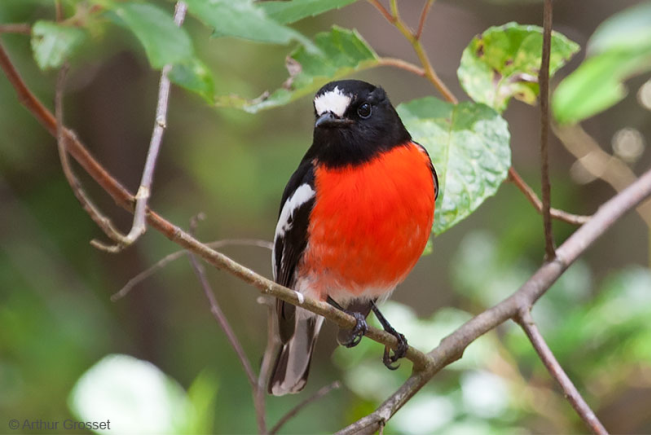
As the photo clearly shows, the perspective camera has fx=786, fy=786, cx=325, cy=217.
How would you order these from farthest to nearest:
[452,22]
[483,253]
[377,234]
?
1. [452,22]
2. [483,253]
3. [377,234]

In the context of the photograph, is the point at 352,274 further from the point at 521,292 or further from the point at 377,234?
the point at 521,292

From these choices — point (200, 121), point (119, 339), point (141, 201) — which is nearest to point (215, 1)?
point (141, 201)

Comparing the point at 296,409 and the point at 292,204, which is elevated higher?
the point at 292,204

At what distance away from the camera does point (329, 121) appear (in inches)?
107

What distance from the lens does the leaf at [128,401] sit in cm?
279

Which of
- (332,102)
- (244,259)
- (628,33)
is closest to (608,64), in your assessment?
(628,33)

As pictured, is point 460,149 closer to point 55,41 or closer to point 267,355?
point 267,355

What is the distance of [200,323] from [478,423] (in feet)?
8.54

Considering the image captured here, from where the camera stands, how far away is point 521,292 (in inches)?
95.0

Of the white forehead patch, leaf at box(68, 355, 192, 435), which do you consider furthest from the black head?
leaf at box(68, 355, 192, 435)

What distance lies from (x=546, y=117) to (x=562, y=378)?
715 millimetres

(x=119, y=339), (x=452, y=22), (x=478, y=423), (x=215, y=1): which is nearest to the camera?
(x=215, y=1)

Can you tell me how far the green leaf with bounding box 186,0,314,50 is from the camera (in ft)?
3.71

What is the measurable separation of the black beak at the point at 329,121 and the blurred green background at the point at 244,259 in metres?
1.05
